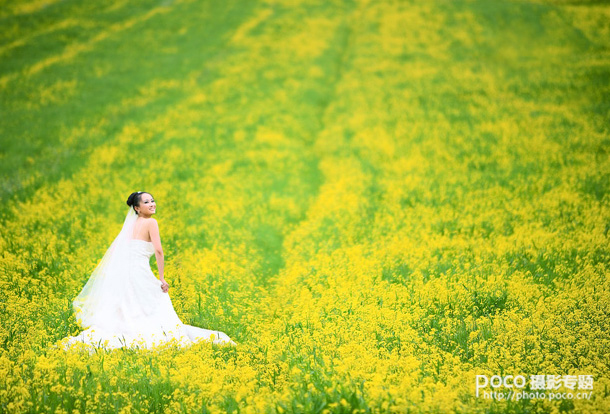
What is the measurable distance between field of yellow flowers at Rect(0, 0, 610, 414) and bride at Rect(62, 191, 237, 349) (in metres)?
0.40

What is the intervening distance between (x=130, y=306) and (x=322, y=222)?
5.56 m

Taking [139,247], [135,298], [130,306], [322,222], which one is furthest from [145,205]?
[322,222]

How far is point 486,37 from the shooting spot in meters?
33.3

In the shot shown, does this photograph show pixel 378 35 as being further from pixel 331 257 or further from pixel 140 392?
pixel 140 392

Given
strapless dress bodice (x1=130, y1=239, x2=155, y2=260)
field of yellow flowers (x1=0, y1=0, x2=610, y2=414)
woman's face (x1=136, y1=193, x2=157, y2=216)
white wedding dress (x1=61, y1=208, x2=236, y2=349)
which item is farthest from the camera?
strapless dress bodice (x1=130, y1=239, x2=155, y2=260)

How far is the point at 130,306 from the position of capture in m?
7.34

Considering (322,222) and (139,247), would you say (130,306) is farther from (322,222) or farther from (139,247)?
(322,222)

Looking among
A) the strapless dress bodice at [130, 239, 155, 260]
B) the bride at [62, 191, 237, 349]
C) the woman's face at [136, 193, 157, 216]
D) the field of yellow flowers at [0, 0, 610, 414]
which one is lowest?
the field of yellow flowers at [0, 0, 610, 414]

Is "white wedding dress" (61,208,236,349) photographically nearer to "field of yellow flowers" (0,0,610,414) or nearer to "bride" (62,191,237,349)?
"bride" (62,191,237,349)

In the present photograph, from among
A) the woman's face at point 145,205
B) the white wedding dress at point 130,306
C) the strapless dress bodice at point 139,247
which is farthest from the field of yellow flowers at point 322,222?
the woman's face at point 145,205

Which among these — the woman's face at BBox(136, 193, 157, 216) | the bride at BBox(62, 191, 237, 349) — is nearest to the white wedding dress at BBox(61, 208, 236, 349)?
the bride at BBox(62, 191, 237, 349)

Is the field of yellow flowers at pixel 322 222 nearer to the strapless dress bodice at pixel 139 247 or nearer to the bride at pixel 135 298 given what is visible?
the bride at pixel 135 298

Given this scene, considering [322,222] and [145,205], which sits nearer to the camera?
[145,205]

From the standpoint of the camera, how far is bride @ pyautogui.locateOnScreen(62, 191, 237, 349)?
718cm
